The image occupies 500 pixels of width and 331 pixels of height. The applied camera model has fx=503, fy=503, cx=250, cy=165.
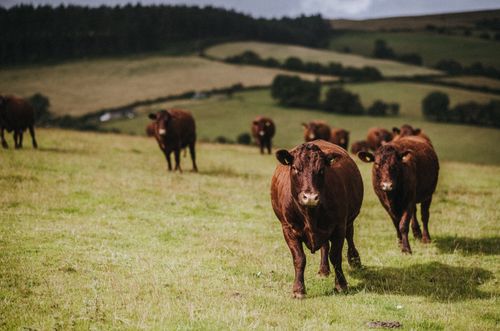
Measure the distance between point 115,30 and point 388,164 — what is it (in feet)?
348

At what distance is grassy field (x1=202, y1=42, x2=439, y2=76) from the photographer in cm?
9574

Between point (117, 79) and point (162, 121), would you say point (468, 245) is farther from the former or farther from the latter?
point (117, 79)

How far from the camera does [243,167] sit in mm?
25562

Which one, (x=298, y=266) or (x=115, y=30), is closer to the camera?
(x=298, y=266)

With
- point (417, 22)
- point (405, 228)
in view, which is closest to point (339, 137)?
point (405, 228)

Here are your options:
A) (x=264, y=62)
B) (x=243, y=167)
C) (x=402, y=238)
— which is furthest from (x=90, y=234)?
(x=264, y=62)

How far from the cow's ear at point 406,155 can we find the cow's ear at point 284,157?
13.7 feet

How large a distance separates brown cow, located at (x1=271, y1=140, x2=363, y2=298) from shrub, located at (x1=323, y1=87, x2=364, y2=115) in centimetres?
6634

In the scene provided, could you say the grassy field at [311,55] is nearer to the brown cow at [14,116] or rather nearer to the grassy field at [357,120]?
the grassy field at [357,120]

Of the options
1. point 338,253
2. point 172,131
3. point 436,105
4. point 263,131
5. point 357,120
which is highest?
point 172,131

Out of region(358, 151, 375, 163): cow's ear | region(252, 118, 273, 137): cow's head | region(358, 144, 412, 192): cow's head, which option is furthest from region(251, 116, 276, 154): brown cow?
region(358, 151, 375, 163): cow's ear

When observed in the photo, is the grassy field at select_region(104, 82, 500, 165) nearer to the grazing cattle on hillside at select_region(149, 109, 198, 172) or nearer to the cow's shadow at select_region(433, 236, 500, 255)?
the grazing cattle on hillside at select_region(149, 109, 198, 172)

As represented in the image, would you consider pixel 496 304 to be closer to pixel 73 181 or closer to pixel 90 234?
pixel 90 234

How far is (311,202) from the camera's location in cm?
717
